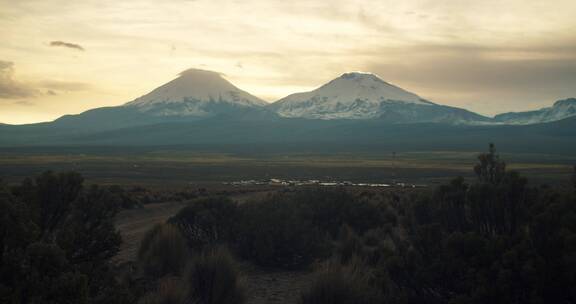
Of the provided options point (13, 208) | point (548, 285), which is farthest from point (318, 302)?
point (13, 208)

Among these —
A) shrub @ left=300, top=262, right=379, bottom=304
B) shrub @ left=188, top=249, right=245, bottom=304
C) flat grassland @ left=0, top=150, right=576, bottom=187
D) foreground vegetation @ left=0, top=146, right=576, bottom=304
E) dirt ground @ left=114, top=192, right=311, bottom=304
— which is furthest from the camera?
flat grassland @ left=0, top=150, right=576, bottom=187

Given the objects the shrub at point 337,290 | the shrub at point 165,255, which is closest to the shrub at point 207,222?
the shrub at point 165,255

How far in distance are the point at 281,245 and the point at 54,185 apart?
5.40 meters

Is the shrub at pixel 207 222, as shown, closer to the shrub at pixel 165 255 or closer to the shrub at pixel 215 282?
the shrub at pixel 165 255

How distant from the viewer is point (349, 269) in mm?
10328

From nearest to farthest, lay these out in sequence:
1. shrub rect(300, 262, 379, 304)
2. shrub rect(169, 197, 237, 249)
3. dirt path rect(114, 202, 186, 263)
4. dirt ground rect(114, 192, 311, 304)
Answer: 1. shrub rect(300, 262, 379, 304)
2. dirt ground rect(114, 192, 311, 304)
3. shrub rect(169, 197, 237, 249)
4. dirt path rect(114, 202, 186, 263)

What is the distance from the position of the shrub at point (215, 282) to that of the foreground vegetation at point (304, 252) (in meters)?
0.02

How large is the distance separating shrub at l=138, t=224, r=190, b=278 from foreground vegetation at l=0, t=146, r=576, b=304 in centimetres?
3

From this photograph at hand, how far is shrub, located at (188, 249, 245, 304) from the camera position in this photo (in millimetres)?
10000

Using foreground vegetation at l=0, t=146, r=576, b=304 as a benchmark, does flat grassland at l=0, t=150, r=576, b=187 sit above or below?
below

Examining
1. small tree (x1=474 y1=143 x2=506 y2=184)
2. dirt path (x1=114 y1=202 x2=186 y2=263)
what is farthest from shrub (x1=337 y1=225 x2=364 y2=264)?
dirt path (x1=114 y1=202 x2=186 y2=263)

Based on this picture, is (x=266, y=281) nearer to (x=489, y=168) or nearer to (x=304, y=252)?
(x=304, y=252)

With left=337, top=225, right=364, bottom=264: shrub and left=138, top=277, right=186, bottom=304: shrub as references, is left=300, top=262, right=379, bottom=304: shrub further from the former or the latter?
left=337, top=225, right=364, bottom=264: shrub

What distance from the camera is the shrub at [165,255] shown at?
495 inches
